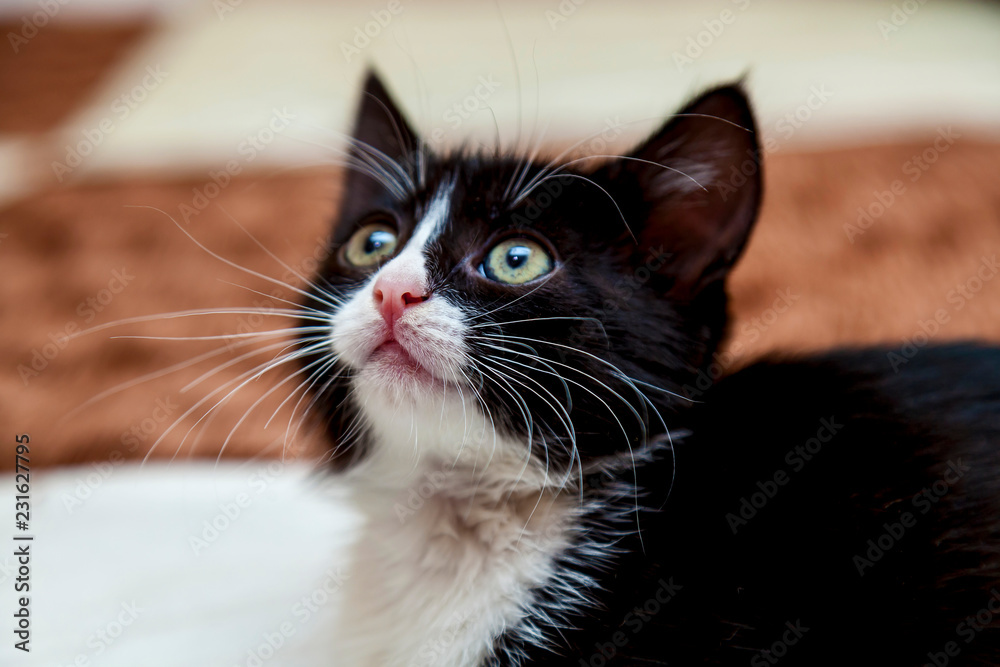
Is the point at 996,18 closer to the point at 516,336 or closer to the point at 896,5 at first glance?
the point at 896,5

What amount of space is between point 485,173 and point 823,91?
87.9 inches

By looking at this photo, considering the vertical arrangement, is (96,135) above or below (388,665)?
below

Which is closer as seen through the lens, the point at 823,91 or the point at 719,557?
the point at 719,557

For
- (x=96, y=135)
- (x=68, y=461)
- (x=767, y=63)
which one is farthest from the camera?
(x=767, y=63)

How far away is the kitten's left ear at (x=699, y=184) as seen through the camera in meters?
1.01

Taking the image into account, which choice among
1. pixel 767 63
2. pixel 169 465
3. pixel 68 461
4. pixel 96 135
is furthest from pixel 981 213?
pixel 96 135

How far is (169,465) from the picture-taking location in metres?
1.61

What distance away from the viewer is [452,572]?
1.04 m
